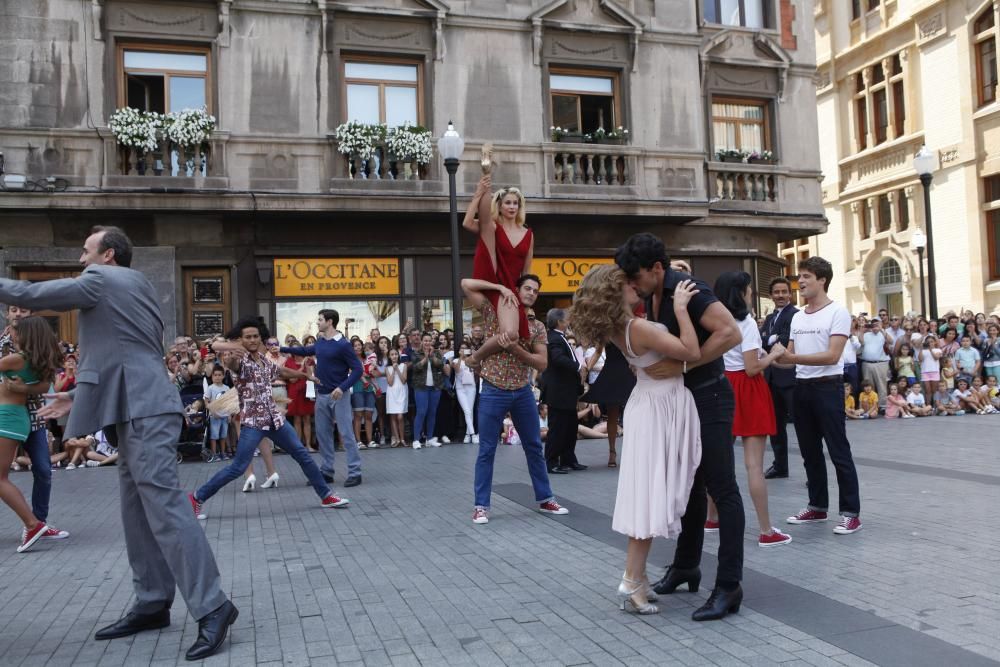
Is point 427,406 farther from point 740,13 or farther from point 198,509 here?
point 740,13

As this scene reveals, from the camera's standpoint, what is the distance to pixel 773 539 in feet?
20.6

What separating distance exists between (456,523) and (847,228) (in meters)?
35.6

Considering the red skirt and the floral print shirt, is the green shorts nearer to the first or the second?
the floral print shirt

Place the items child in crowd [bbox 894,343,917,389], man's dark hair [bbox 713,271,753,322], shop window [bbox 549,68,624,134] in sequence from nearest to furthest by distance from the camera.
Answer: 1. man's dark hair [bbox 713,271,753,322]
2. child in crowd [bbox 894,343,917,389]
3. shop window [bbox 549,68,624,134]

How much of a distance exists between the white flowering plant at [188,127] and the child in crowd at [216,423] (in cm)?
530

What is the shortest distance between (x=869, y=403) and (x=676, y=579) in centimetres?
1398

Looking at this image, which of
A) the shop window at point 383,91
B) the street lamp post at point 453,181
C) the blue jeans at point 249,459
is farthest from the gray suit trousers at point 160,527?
the shop window at point 383,91

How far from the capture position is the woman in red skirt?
6.29 m

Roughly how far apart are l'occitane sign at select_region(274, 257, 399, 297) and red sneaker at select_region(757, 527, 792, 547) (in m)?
13.6

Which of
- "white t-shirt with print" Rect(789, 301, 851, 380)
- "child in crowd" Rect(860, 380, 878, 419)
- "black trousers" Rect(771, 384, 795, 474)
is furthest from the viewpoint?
"child in crowd" Rect(860, 380, 878, 419)

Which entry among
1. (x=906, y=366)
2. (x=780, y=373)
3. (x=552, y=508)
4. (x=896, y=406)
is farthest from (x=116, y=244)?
(x=906, y=366)

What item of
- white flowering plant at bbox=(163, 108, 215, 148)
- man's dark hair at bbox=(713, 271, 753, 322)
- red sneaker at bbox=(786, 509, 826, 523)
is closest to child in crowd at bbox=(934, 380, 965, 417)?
red sneaker at bbox=(786, 509, 826, 523)

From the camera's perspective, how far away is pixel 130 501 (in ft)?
15.4

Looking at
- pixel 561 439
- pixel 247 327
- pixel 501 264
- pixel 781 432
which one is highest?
pixel 501 264
